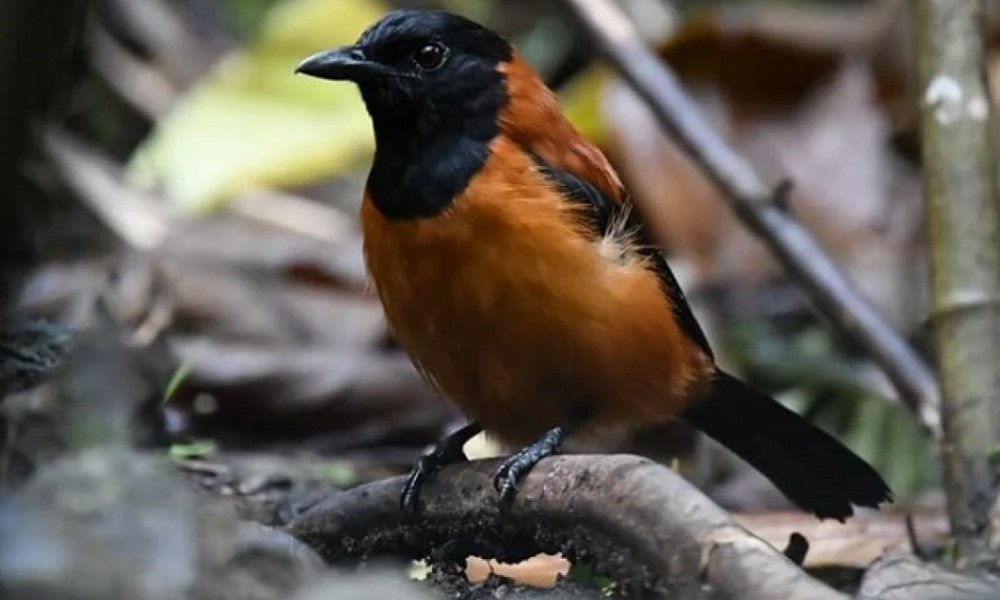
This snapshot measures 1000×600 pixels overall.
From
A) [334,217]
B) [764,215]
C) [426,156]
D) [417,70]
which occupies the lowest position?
[334,217]

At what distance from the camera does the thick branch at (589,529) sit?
2045 millimetres

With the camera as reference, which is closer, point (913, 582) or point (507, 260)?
point (913, 582)

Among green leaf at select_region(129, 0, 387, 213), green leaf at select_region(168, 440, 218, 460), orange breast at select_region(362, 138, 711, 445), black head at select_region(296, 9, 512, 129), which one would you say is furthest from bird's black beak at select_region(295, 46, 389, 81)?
green leaf at select_region(129, 0, 387, 213)

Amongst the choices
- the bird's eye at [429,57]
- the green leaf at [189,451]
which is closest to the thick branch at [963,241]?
the bird's eye at [429,57]

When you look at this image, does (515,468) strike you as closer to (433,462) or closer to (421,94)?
(433,462)

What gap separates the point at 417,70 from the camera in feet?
12.2

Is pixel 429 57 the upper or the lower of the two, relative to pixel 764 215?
upper

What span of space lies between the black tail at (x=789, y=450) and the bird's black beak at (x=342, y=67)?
1.12m

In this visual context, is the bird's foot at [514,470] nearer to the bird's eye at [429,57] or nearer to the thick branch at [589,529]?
the thick branch at [589,529]

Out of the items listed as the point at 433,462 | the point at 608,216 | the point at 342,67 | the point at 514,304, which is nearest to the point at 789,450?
the point at 608,216

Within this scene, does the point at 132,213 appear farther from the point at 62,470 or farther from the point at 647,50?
the point at 62,470

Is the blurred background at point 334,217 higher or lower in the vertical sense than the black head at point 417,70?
lower

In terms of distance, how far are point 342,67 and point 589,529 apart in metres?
1.50

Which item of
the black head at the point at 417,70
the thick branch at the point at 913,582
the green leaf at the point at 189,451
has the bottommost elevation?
the green leaf at the point at 189,451
